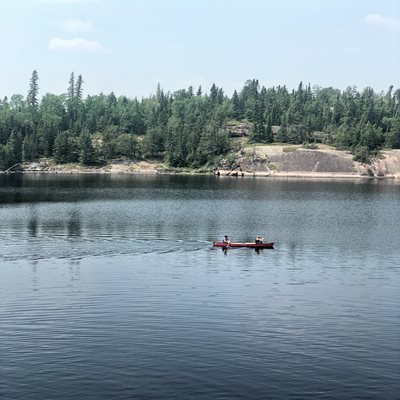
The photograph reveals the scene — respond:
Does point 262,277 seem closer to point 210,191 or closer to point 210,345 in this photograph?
point 210,345

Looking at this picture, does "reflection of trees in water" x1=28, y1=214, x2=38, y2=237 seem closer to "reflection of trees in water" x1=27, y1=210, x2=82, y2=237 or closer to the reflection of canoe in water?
"reflection of trees in water" x1=27, y1=210, x2=82, y2=237

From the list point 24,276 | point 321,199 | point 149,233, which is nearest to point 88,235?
point 149,233

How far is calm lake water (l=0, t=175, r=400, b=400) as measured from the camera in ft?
105

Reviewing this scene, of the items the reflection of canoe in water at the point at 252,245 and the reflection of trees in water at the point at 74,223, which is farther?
the reflection of trees in water at the point at 74,223

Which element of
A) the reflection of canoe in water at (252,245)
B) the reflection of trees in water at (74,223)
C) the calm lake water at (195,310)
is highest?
the reflection of trees in water at (74,223)

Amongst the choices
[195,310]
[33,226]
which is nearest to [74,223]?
[33,226]

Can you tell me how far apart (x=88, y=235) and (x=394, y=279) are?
48.9m

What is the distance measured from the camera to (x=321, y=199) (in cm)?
15388

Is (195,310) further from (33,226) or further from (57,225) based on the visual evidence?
(57,225)

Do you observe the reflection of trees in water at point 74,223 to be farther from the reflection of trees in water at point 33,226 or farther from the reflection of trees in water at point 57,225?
the reflection of trees in water at point 33,226

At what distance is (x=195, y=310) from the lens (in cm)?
4681

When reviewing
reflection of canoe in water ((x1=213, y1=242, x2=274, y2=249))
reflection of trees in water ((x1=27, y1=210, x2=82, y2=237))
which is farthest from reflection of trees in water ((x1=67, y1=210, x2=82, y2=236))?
reflection of canoe in water ((x1=213, y1=242, x2=274, y2=249))

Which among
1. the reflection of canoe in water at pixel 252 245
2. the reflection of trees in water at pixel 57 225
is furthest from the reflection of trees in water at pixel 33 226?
the reflection of canoe in water at pixel 252 245

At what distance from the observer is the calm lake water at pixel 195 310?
3216 cm
